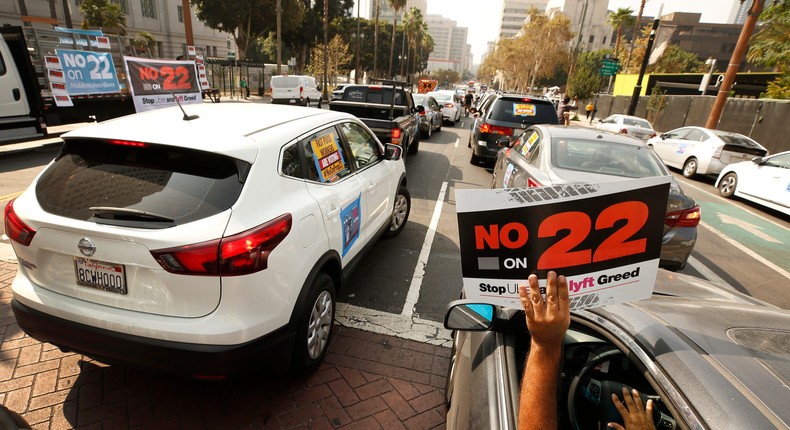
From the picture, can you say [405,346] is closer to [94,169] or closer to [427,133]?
[94,169]

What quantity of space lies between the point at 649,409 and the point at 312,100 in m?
27.3

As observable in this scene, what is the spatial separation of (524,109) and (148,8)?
1916 inches

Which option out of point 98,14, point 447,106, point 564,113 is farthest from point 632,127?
point 98,14

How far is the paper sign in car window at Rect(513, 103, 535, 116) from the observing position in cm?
950

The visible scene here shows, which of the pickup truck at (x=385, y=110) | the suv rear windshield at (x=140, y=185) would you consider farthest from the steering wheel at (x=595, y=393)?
the pickup truck at (x=385, y=110)

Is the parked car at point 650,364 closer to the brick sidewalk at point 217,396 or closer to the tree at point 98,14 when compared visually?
the brick sidewalk at point 217,396

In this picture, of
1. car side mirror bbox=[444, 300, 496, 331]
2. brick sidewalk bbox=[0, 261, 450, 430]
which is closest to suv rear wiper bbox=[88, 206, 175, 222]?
brick sidewalk bbox=[0, 261, 450, 430]

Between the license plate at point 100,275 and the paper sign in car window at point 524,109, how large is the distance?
8.97 m

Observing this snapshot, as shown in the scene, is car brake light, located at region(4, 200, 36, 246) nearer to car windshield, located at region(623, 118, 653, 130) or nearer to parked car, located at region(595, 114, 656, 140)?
parked car, located at region(595, 114, 656, 140)

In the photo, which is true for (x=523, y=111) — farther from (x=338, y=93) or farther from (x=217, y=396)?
(x=338, y=93)

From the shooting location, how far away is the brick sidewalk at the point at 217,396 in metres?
2.48

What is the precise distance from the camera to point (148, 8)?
43.0 meters

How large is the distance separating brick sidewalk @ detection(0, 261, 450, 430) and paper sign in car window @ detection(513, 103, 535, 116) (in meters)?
7.74

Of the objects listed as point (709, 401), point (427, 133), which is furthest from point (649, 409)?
point (427, 133)
